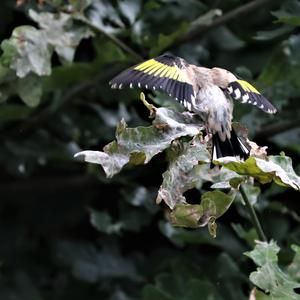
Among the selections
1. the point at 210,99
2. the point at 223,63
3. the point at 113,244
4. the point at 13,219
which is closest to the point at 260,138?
the point at 223,63

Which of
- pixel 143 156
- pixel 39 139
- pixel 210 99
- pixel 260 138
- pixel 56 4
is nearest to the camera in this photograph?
pixel 143 156

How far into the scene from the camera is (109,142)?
1.89 metres

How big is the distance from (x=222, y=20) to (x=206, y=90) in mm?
555

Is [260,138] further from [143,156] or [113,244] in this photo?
[143,156]

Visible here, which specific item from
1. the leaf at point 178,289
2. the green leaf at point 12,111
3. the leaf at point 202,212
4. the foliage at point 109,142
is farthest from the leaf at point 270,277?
the green leaf at point 12,111

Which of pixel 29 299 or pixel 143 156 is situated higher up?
pixel 143 156

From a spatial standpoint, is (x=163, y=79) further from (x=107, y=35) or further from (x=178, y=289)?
(x=178, y=289)

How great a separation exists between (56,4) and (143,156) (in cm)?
62

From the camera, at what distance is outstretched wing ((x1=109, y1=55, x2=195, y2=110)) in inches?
43.1

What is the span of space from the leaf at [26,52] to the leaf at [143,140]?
0.48m

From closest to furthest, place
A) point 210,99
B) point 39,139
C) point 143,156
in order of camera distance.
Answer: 1. point 143,156
2. point 210,99
3. point 39,139

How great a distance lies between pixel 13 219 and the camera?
87.7 inches

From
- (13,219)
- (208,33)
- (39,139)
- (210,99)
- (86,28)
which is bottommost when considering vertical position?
(13,219)

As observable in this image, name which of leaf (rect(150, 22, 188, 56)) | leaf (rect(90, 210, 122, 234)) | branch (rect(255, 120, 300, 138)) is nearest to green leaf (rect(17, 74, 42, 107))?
leaf (rect(150, 22, 188, 56))
